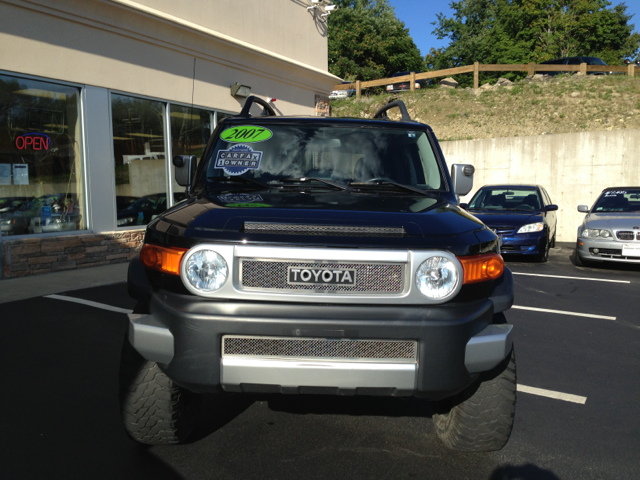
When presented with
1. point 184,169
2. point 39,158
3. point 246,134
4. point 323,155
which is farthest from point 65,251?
point 323,155

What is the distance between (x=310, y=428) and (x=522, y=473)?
118cm

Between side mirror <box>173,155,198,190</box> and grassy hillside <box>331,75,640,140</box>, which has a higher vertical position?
grassy hillside <box>331,75,640,140</box>

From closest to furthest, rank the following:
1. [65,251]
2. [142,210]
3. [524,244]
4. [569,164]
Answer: [65,251], [524,244], [142,210], [569,164]

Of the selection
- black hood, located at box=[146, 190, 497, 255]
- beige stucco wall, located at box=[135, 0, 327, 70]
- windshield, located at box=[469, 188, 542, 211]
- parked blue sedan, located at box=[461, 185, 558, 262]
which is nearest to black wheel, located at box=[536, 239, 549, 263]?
parked blue sedan, located at box=[461, 185, 558, 262]

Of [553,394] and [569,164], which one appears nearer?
[553,394]

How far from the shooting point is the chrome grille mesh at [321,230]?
2283 mm

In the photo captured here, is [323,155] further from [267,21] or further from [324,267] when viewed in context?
[267,21]

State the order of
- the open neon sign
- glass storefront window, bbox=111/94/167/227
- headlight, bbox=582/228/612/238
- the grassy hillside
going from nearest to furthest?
1. the open neon sign
2. headlight, bbox=582/228/612/238
3. glass storefront window, bbox=111/94/167/227
4. the grassy hillside

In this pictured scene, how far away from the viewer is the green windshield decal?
11.7 ft

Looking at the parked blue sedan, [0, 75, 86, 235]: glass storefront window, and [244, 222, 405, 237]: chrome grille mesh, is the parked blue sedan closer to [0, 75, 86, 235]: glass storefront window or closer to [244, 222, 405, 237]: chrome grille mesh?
[0, 75, 86, 235]: glass storefront window

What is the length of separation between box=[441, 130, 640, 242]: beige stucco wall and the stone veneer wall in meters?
10.9

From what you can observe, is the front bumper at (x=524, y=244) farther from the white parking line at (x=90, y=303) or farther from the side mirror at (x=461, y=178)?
the white parking line at (x=90, y=303)

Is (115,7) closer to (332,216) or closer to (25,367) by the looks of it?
(25,367)

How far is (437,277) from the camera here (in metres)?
2.28
